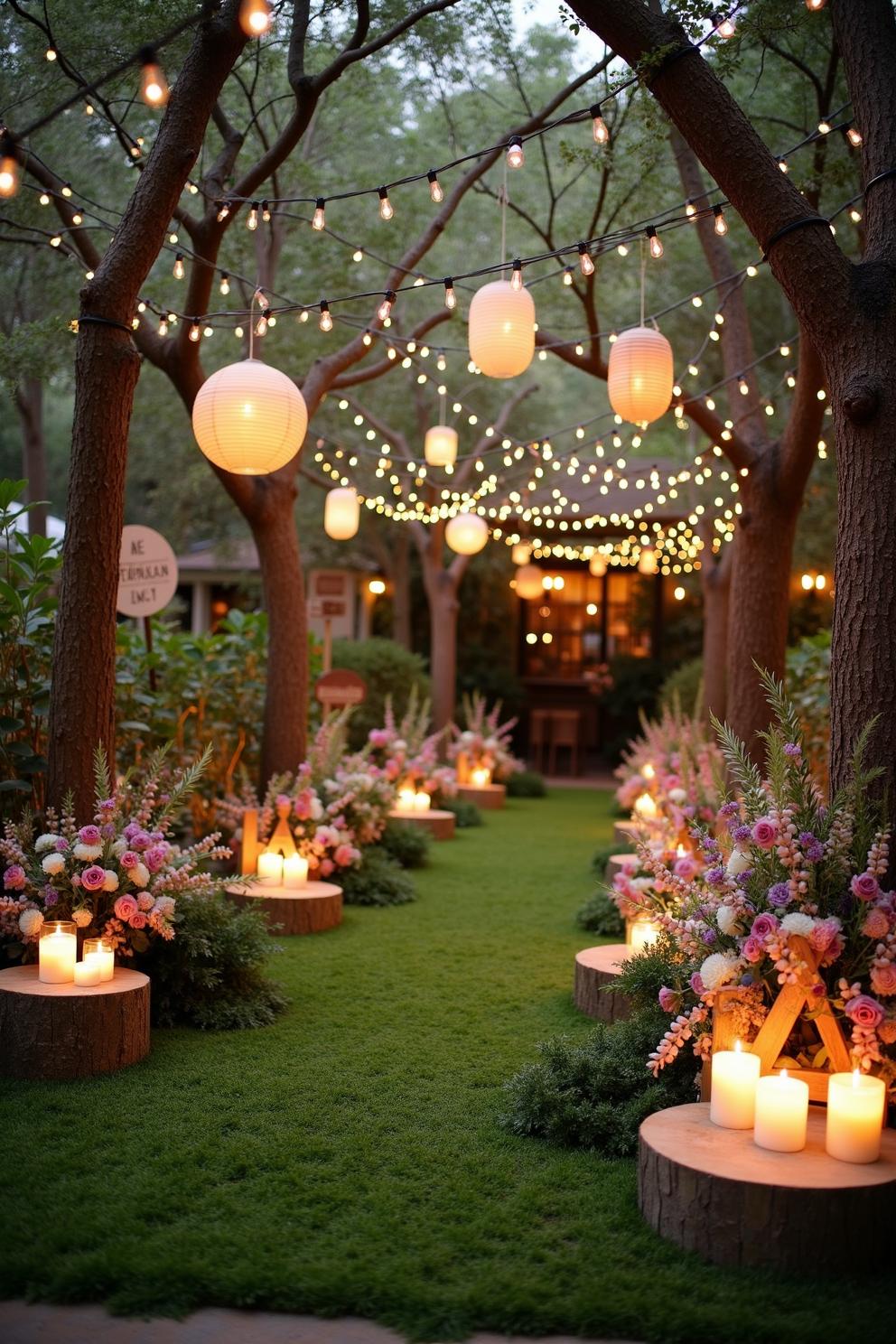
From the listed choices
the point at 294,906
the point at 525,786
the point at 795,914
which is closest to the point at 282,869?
the point at 294,906

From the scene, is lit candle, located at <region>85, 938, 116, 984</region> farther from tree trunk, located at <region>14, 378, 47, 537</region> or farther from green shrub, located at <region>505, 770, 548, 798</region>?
green shrub, located at <region>505, 770, 548, 798</region>

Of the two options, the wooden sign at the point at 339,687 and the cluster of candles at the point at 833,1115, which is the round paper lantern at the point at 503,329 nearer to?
the cluster of candles at the point at 833,1115

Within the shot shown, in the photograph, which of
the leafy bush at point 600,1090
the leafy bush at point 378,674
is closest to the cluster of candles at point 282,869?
the leafy bush at point 600,1090

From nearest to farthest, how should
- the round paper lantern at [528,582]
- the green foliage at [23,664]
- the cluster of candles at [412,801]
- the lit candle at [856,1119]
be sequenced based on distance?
1. the lit candle at [856,1119]
2. the green foliage at [23,664]
3. the cluster of candles at [412,801]
4. the round paper lantern at [528,582]

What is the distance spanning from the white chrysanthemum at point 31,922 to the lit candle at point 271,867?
251cm

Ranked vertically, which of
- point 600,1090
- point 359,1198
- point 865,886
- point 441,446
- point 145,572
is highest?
point 441,446

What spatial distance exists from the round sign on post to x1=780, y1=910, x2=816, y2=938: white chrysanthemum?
531cm

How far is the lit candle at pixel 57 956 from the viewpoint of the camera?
14.4 feet

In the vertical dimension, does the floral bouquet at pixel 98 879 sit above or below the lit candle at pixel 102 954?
above

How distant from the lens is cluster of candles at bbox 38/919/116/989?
4.39m

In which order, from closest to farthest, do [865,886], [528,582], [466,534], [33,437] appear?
[865,886]
[466,534]
[33,437]
[528,582]

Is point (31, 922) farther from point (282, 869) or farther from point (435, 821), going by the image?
point (435, 821)

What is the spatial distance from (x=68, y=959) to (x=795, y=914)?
105 inches

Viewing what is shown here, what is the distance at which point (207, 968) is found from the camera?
16.5ft
